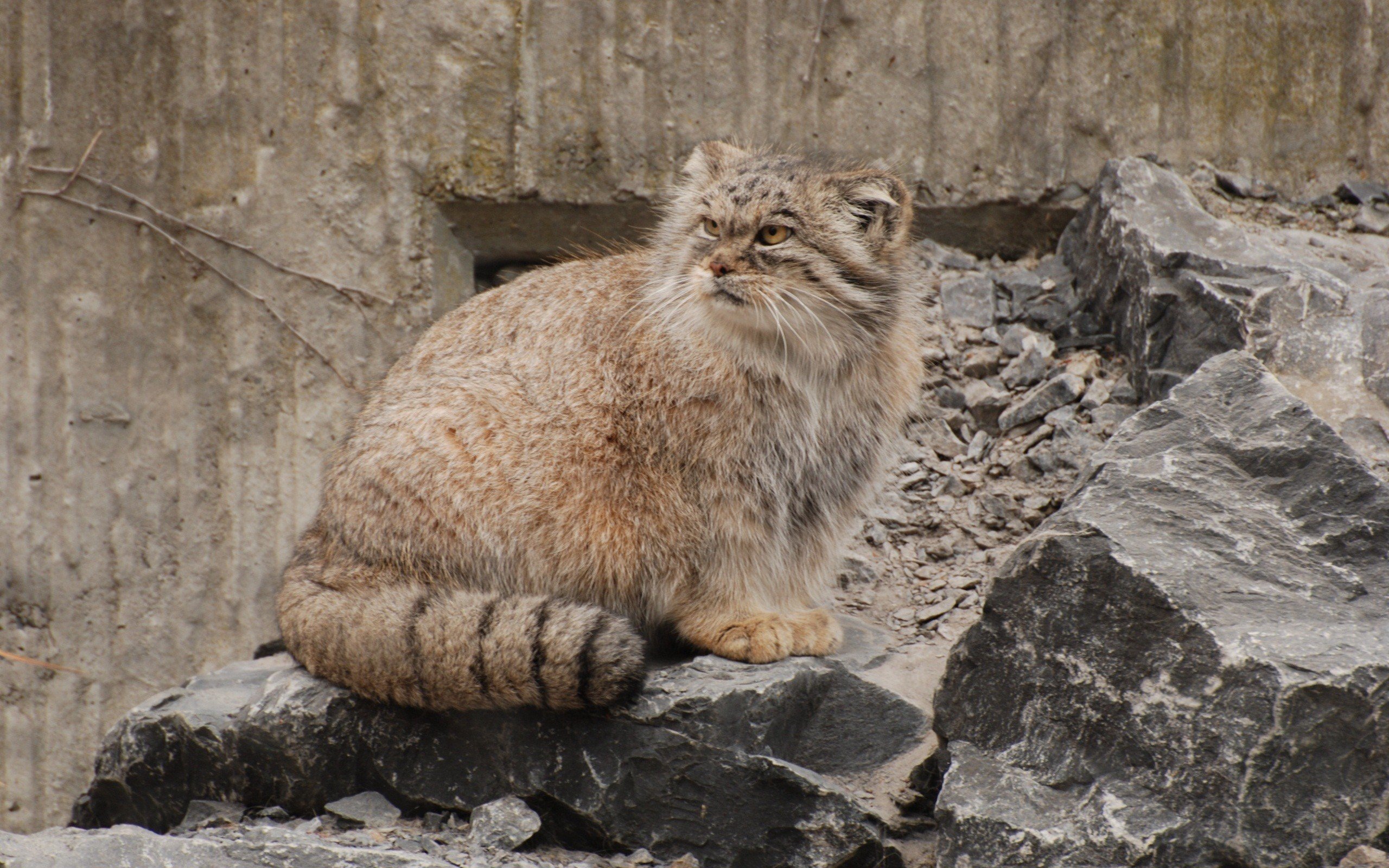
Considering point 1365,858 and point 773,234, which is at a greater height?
point 773,234

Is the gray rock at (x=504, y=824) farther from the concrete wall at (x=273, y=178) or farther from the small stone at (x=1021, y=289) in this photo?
the small stone at (x=1021, y=289)

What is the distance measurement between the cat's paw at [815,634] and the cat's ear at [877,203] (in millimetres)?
1222

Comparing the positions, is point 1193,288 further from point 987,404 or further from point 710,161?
point 710,161

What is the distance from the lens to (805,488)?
390 centimetres

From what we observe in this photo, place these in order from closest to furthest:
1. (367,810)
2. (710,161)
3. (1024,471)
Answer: (367,810), (710,161), (1024,471)

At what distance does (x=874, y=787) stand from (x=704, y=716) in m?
0.56

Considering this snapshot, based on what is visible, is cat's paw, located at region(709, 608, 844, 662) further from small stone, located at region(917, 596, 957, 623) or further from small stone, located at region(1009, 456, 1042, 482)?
small stone, located at region(1009, 456, 1042, 482)

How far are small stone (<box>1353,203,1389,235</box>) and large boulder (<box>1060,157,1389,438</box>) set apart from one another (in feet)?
0.65

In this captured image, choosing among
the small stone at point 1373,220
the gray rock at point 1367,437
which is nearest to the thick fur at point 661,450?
the gray rock at point 1367,437

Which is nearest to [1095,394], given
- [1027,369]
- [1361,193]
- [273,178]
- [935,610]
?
[1027,369]

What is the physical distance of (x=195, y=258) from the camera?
5262 mm

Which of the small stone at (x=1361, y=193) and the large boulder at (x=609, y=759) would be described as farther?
the small stone at (x=1361, y=193)

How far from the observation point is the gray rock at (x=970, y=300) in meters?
5.52

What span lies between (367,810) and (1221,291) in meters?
3.70
